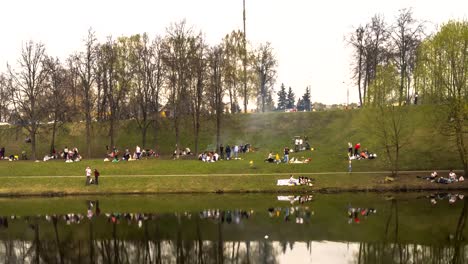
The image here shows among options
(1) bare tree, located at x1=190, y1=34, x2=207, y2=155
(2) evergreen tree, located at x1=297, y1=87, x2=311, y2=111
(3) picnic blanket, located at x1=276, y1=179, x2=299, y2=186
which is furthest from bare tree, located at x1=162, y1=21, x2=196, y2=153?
(2) evergreen tree, located at x1=297, y1=87, x2=311, y2=111

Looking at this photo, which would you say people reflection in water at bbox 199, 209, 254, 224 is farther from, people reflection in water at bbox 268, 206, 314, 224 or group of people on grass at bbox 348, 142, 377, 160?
group of people on grass at bbox 348, 142, 377, 160

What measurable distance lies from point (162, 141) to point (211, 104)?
15.4m

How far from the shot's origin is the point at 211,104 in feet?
221

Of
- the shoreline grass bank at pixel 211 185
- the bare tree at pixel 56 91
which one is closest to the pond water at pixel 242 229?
the shoreline grass bank at pixel 211 185

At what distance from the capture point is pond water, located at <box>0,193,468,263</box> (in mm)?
25453

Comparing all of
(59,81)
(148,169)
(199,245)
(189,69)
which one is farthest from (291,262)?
(59,81)

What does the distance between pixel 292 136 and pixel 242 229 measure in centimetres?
4494

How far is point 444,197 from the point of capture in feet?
144

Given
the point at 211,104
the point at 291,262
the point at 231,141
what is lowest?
the point at 291,262

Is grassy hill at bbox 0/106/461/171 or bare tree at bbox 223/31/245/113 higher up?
bare tree at bbox 223/31/245/113

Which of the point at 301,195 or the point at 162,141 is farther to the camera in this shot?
the point at 162,141

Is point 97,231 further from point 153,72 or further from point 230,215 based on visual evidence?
point 153,72

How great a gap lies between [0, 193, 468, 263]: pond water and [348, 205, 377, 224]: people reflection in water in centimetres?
7

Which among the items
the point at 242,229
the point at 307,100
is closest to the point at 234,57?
the point at 242,229
